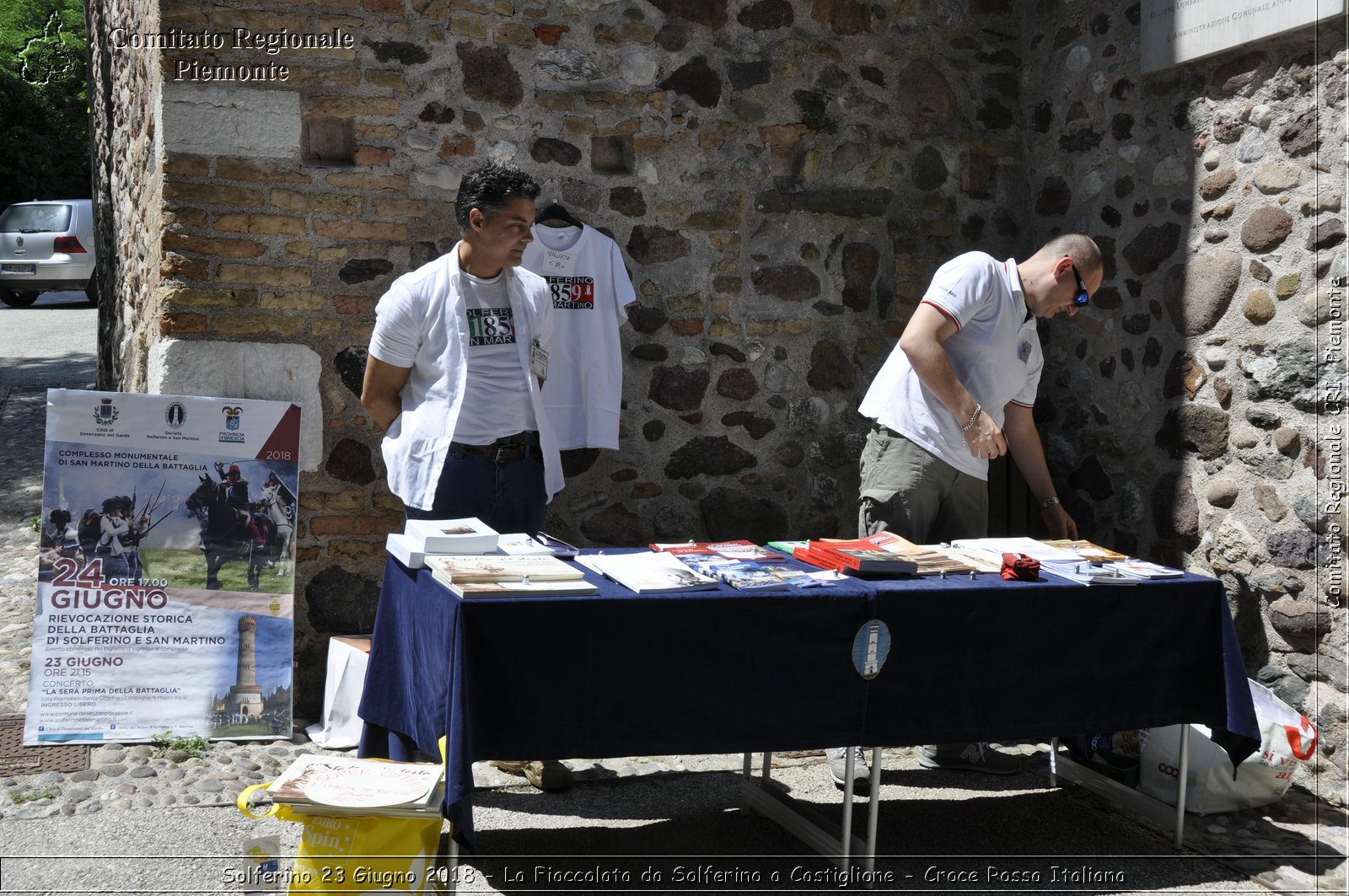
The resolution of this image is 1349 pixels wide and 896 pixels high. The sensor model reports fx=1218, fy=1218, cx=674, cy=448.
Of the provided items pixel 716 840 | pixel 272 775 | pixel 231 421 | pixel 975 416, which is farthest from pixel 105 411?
pixel 975 416

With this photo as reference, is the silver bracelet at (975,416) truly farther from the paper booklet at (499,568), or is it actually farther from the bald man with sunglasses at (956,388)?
the paper booklet at (499,568)

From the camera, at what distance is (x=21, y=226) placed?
47.4ft

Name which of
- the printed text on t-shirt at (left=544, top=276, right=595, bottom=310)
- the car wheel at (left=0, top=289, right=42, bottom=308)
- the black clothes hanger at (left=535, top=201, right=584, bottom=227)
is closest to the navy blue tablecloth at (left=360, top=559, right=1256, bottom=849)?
the printed text on t-shirt at (left=544, top=276, right=595, bottom=310)

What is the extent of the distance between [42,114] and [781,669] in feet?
63.7

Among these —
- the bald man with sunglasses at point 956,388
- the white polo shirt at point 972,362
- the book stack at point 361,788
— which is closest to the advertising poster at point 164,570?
the book stack at point 361,788

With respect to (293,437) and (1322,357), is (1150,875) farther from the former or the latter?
(293,437)

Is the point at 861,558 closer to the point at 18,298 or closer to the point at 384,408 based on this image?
the point at 384,408

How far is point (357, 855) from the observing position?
8.51ft

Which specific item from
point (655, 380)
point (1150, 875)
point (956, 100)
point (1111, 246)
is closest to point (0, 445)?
point (655, 380)

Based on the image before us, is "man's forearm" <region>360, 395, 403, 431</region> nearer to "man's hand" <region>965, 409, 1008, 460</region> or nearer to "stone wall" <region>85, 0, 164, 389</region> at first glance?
"stone wall" <region>85, 0, 164, 389</region>

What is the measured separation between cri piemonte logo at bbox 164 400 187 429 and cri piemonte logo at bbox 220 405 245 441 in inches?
5.4

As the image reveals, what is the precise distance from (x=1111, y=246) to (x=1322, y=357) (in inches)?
41.3

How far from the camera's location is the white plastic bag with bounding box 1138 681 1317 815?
11.7ft

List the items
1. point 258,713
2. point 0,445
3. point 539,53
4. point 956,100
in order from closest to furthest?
point 258,713 < point 539,53 < point 956,100 < point 0,445
